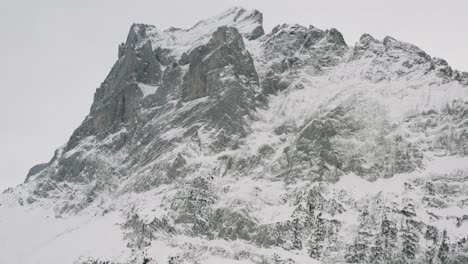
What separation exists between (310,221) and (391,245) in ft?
68.9

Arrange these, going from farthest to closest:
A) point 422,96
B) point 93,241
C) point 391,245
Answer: point 422,96 < point 93,241 < point 391,245

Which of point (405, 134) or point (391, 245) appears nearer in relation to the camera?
point (391, 245)

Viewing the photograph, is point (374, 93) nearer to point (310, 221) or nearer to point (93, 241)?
point (310, 221)

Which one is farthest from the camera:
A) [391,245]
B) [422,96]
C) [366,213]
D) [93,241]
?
[422,96]

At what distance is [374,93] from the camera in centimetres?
19962

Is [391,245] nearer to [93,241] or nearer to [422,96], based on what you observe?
[422,96]

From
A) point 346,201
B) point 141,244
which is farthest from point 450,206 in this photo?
point 141,244

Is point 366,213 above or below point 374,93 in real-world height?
below

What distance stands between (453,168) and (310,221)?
123 feet

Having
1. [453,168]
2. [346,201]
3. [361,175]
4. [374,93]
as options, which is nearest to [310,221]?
[346,201]

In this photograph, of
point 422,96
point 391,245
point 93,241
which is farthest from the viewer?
point 422,96

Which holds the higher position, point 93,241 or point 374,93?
point 374,93

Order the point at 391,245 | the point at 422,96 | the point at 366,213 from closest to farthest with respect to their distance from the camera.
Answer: the point at 391,245 < the point at 366,213 < the point at 422,96

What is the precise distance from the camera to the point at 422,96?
632ft
